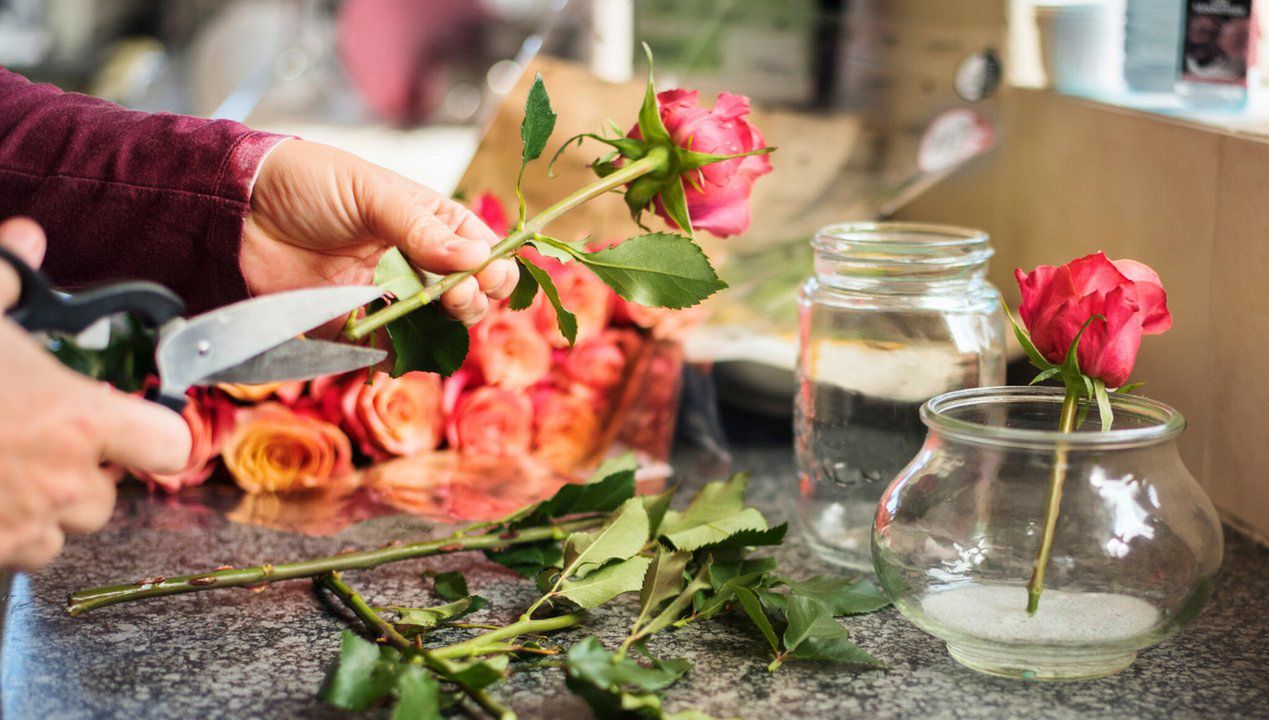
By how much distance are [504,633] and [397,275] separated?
0.18 meters

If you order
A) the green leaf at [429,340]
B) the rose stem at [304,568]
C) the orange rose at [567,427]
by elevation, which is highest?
the green leaf at [429,340]

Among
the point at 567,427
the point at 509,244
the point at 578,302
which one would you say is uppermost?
the point at 509,244

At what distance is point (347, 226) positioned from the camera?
62 cm

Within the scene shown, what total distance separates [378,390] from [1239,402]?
0.59 metres

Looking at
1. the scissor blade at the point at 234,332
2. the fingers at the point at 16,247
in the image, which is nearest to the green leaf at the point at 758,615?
the scissor blade at the point at 234,332

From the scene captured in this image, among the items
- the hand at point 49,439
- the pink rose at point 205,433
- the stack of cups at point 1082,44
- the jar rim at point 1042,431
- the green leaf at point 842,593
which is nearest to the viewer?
the hand at point 49,439

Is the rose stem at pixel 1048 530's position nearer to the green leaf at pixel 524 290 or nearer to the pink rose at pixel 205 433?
the green leaf at pixel 524 290

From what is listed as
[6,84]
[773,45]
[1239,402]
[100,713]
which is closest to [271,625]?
[100,713]

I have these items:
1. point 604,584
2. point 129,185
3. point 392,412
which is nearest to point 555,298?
point 604,584

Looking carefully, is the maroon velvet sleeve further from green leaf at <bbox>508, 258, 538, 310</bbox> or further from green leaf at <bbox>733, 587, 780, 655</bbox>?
green leaf at <bbox>733, 587, 780, 655</bbox>

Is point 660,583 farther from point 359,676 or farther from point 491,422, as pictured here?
point 491,422

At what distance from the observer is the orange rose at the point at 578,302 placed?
91 cm

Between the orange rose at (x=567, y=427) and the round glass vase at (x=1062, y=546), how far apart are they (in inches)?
16.0

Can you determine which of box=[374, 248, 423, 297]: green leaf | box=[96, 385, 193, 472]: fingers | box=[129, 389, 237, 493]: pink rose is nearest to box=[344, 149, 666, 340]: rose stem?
box=[374, 248, 423, 297]: green leaf
